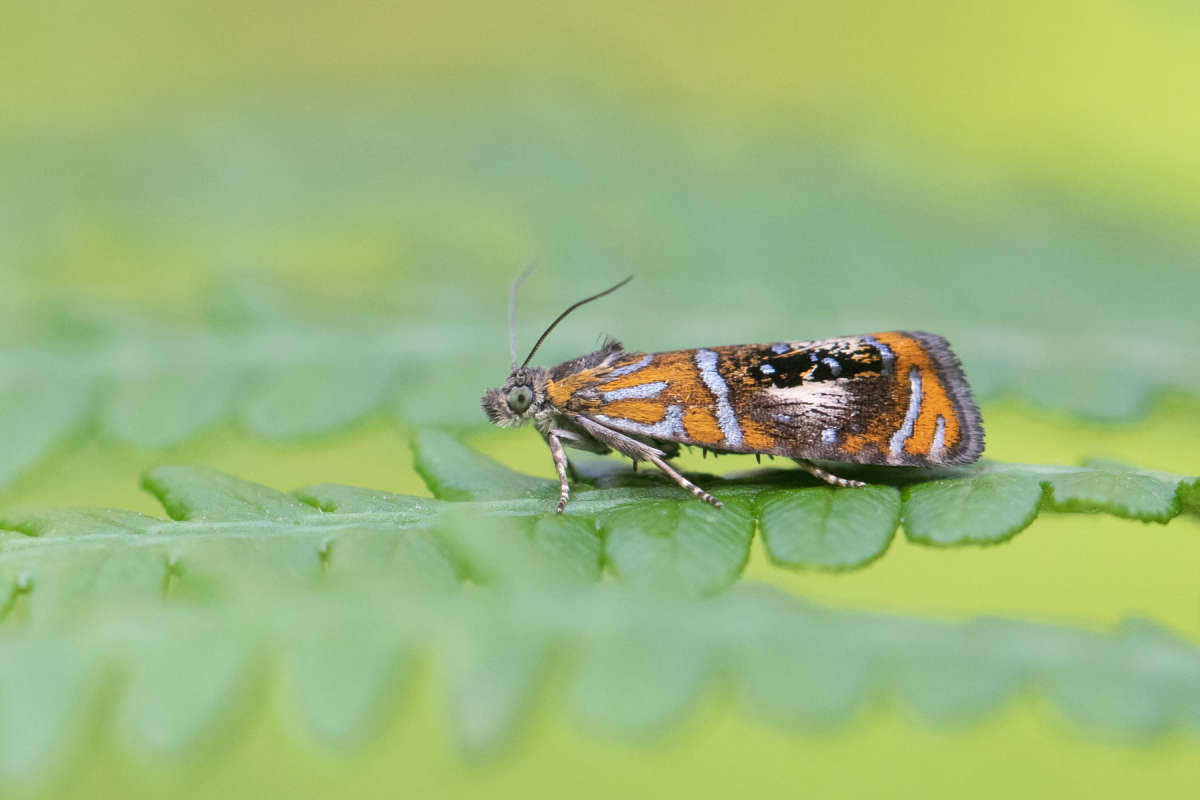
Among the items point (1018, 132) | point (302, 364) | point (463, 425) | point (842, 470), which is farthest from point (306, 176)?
point (1018, 132)

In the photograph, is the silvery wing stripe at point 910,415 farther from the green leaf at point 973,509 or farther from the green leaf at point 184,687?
the green leaf at point 184,687

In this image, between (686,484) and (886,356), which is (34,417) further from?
(886,356)

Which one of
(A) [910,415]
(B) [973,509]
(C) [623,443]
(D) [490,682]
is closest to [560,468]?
(C) [623,443]

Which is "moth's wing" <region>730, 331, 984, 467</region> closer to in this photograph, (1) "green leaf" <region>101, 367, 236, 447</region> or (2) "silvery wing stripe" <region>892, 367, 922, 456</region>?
(2) "silvery wing stripe" <region>892, 367, 922, 456</region>

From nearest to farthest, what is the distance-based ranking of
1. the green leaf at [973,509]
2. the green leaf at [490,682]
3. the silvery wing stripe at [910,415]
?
1. the green leaf at [490,682]
2. the green leaf at [973,509]
3. the silvery wing stripe at [910,415]

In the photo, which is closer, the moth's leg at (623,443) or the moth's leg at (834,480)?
the moth's leg at (834,480)

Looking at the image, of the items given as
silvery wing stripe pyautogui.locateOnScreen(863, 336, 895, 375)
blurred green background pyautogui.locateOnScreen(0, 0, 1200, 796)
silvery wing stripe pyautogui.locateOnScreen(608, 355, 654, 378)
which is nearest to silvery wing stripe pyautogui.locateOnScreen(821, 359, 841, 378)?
silvery wing stripe pyautogui.locateOnScreen(863, 336, 895, 375)

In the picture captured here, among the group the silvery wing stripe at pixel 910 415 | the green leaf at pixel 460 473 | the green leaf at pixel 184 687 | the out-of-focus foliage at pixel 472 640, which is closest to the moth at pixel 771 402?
the silvery wing stripe at pixel 910 415
